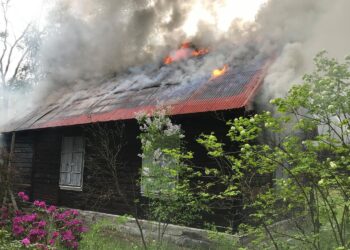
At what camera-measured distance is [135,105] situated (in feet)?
29.5

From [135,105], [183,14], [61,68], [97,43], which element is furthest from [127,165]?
[61,68]

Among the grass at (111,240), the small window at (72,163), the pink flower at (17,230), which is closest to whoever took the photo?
the pink flower at (17,230)

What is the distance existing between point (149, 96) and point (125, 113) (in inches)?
36.4

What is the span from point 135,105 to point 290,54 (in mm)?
3974

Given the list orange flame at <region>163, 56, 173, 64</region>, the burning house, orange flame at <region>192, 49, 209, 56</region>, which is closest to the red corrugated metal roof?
the burning house

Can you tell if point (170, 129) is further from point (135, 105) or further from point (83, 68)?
point (83, 68)

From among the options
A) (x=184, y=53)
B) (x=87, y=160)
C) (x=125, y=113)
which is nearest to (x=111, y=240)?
(x=87, y=160)

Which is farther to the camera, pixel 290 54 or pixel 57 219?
pixel 290 54

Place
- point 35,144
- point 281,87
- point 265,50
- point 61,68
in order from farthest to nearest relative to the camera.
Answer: point 61,68 → point 35,144 → point 265,50 → point 281,87

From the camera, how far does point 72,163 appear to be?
11.1 metres

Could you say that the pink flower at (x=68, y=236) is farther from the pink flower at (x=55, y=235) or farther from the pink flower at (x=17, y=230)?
the pink flower at (x=17, y=230)

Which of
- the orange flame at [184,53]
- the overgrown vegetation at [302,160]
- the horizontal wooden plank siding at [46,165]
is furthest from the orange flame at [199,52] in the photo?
the horizontal wooden plank siding at [46,165]

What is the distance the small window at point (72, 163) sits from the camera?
1086 centimetres

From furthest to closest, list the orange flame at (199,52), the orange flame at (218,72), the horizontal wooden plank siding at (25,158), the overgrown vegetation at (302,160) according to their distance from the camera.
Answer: the horizontal wooden plank siding at (25,158) < the orange flame at (199,52) < the orange flame at (218,72) < the overgrown vegetation at (302,160)
